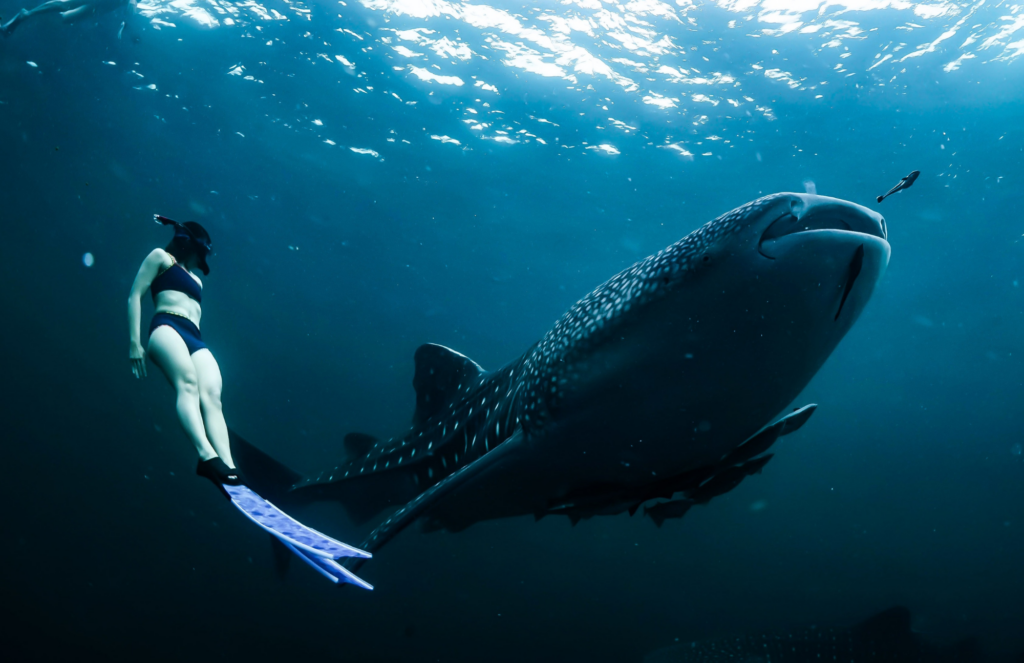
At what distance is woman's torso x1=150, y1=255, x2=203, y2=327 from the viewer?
3.79 m

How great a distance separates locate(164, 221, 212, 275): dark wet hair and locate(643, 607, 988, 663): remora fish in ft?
26.3

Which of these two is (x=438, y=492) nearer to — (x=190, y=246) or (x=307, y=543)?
(x=307, y=543)

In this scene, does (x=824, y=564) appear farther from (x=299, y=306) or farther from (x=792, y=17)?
(x=299, y=306)

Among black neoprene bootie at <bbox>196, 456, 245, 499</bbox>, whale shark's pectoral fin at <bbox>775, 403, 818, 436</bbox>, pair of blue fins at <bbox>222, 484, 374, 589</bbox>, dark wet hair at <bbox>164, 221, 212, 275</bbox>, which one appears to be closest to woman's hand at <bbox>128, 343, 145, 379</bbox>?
dark wet hair at <bbox>164, 221, 212, 275</bbox>

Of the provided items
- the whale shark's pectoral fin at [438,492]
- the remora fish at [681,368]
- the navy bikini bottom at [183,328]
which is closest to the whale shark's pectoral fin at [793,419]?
the remora fish at [681,368]

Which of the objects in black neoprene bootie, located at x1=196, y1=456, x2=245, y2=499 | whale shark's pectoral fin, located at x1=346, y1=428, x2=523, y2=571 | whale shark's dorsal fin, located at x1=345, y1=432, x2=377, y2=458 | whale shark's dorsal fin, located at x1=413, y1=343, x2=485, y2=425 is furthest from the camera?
whale shark's dorsal fin, located at x1=345, y1=432, x2=377, y2=458

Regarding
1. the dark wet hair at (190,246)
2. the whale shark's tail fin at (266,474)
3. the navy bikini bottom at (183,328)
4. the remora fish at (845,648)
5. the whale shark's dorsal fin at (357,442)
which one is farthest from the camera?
the remora fish at (845,648)

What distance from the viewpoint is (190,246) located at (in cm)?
425

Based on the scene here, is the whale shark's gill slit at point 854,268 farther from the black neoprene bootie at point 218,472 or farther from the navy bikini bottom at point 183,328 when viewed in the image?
the navy bikini bottom at point 183,328

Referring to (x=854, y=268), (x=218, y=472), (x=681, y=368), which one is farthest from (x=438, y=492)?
(x=854, y=268)

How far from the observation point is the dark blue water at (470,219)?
12984mm

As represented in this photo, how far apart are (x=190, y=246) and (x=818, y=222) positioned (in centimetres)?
469

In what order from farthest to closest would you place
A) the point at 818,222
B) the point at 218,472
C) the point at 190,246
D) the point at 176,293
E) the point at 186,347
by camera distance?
1. the point at 190,246
2. the point at 176,293
3. the point at 186,347
4. the point at 218,472
5. the point at 818,222

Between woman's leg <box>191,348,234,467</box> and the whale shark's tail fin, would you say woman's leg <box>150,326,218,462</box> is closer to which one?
woman's leg <box>191,348,234,467</box>
